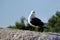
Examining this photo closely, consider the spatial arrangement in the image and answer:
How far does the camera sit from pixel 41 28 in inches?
443

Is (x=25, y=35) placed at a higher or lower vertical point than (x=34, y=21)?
lower

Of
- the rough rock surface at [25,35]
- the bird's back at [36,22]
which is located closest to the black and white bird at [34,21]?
the bird's back at [36,22]

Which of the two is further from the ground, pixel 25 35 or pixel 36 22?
pixel 36 22

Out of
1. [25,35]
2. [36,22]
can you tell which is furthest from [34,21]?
[25,35]

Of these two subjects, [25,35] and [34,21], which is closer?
[25,35]

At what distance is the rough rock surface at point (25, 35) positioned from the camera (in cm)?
938

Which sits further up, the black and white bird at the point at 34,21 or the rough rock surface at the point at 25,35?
the black and white bird at the point at 34,21

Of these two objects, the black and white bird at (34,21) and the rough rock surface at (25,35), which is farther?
the black and white bird at (34,21)

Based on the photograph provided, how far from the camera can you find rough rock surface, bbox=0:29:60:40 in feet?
30.8

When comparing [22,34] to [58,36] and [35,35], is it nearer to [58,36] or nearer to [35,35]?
[35,35]

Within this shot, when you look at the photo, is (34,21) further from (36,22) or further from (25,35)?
(25,35)

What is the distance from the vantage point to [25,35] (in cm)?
965

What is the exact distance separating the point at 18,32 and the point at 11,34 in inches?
8.4

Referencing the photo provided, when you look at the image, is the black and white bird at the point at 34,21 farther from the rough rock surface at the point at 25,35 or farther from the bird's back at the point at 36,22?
the rough rock surface at the point at 25,35
